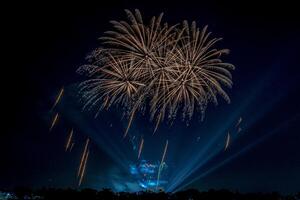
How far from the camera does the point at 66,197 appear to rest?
104 ft

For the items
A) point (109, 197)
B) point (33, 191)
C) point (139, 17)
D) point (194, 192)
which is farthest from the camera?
point (33, 191)

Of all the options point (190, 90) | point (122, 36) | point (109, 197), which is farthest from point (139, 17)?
point (109, 197)

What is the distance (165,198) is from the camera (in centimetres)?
3200

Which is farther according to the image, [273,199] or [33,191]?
[33,191]

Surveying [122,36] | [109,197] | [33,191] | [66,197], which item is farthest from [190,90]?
[33,191]

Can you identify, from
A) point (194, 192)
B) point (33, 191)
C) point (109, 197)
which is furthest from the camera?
point (33, 191)

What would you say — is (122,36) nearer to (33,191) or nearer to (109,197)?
(109,197)

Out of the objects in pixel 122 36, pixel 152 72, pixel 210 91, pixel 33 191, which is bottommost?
pixel 33 191

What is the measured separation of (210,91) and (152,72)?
6.31 metres

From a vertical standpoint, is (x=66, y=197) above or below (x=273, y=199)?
above

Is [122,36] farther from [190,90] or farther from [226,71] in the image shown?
[226,71]

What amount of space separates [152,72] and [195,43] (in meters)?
5.13

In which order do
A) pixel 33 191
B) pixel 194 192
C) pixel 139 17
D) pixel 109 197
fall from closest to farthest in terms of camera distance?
pixel 139 17 < pixel 109 197 < pixel 194 192 < pixel 33 191

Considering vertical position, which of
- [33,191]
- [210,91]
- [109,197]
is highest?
[210,91]
